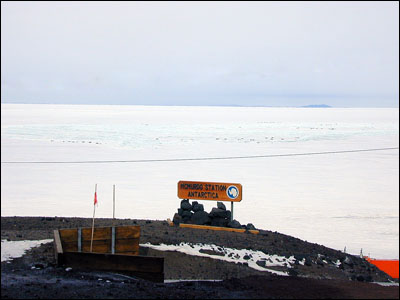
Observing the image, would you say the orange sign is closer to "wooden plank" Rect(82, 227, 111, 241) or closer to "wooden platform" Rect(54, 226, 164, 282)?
"wooden platform" Rect(54, 226, 164, 282)

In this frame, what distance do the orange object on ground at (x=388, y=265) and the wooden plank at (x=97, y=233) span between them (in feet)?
27.4

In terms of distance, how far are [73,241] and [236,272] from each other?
3713 mm

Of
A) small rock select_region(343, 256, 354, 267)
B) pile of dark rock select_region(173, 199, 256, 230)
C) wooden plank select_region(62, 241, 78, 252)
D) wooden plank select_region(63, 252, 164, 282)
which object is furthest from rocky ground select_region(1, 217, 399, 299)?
pile of dark rock select_region(173, 199, 256, 230)

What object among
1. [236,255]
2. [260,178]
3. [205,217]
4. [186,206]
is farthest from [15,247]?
[260,178]

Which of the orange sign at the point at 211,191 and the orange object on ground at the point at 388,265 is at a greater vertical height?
the orange sign at the point at 211,191

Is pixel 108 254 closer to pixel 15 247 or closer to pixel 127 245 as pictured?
pixel 127 245

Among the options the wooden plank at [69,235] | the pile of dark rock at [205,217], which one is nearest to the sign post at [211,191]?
the pile of dark rock at [205,217]

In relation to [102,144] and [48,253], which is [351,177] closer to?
[102,144]

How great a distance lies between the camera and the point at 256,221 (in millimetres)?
25859

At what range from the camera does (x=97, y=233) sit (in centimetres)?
1448

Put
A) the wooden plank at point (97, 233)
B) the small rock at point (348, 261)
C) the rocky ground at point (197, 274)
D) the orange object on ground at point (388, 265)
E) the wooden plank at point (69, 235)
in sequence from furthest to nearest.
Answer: the orange object on ground at point (388, 265)
the small rock at point (348, 261)
the wooden plank at point (97, 233)
the wooden plank at point (69, 235)
the rocky ground at point (197, 274)

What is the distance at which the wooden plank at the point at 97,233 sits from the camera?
47.2ft

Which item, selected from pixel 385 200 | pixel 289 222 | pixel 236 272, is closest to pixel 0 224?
pixel 236 272

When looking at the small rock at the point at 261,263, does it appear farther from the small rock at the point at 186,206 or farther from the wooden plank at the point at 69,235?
the small rock at the point at 186,206
